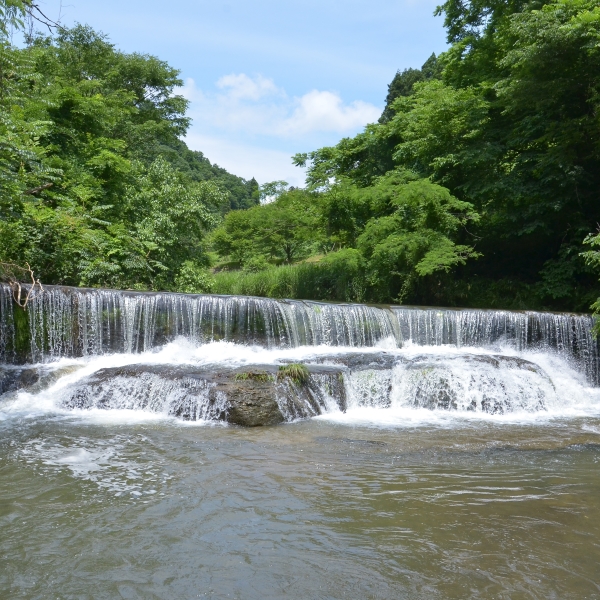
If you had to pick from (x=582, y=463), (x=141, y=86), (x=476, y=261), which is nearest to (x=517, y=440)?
(x=582, y=463)

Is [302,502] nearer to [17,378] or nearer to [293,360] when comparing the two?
[293,360]

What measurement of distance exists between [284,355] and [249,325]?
1215mm

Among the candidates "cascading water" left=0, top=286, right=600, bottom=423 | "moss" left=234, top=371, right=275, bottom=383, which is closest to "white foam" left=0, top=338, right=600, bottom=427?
"cascading water" left=0, top=286, right=600, bottom=423

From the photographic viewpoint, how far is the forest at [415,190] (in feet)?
46.3

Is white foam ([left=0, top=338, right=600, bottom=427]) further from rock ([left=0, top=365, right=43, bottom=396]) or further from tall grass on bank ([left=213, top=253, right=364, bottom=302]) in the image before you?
tall grass on bank ([left=213, top=253, right=364, bottom=302])

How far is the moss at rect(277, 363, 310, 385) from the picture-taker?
9258mm

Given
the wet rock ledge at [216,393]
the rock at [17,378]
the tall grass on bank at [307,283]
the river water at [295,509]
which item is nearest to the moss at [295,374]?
the wet rock ledge at [216,393]

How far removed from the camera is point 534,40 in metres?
14.0

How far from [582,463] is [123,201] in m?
14.5

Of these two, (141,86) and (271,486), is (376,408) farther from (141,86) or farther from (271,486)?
(141,86)

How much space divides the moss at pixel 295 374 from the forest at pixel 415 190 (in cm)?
569

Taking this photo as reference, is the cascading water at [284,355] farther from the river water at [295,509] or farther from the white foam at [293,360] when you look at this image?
the river water at [295,509]

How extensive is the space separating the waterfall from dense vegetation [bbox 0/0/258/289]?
7.01 feet

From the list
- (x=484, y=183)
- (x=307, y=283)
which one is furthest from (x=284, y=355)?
(x=307, y=283)
